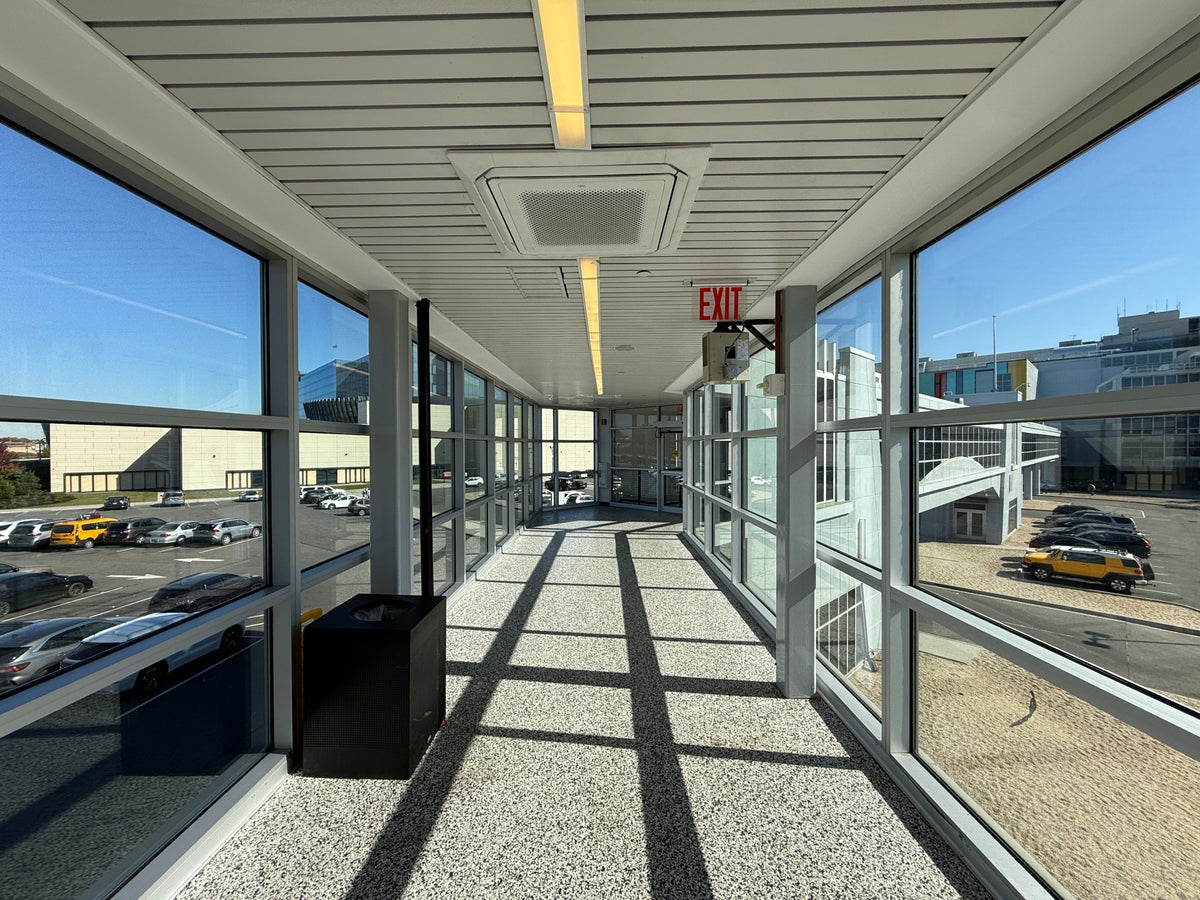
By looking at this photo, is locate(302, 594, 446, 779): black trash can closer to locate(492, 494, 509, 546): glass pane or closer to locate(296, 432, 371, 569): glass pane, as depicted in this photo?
locate(296, 432, 371, 569): glass pane

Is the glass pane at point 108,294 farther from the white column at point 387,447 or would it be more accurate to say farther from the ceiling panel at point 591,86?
the white column at point 387,447

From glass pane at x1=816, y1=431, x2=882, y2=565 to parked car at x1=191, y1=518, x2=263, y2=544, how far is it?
330 cm

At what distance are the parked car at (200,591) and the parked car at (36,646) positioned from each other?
1.00 feet

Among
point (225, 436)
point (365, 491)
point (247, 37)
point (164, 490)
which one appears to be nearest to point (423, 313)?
point (365, 491)

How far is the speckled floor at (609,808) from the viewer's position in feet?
6.67

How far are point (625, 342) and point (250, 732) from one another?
4382 mm

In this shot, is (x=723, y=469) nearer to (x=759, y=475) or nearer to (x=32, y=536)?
(x=759, y=475)

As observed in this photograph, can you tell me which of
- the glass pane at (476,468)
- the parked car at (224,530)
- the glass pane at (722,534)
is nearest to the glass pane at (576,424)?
the glass pane at (476,468)

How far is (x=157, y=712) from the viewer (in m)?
2.11

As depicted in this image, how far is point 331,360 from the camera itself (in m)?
3.34

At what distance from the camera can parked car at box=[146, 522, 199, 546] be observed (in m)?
2.06

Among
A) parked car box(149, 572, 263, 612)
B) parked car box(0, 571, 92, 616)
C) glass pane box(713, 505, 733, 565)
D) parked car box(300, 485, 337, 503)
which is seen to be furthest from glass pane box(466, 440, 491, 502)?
parked car box(0, 571, 92, 616)

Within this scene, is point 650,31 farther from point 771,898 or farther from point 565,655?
point 565,655

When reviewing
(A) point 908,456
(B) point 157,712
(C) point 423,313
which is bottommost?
(B) point 157,712
